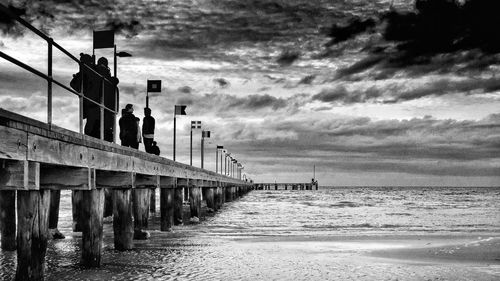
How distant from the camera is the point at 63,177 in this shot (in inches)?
337

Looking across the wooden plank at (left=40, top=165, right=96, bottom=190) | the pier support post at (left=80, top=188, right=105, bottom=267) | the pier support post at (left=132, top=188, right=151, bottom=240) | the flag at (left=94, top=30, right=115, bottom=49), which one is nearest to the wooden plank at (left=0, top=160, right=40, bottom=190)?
the wooden plank at (left=40, top=165, right=96, bottom=190)

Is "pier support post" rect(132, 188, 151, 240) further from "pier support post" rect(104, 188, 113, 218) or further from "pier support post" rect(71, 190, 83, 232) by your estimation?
"pier support post" rect(104, 188, 113, 218)

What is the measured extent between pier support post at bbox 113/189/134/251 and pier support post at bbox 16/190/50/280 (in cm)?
448

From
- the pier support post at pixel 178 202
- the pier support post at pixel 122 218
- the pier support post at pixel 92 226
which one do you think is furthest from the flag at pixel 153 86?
the pier support post at pixel 92 226

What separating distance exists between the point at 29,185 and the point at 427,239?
41.8 ft

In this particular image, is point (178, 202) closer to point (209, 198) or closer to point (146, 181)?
point (146, 181)

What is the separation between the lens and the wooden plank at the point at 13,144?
6248mm

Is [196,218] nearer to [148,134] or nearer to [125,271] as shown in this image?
[148,134]

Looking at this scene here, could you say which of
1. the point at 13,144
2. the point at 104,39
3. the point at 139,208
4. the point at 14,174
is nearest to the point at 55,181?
the point at 14,174

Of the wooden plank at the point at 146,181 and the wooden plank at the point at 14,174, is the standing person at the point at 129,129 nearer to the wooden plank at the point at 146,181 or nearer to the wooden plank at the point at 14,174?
the wooden plank at the point at 146,181

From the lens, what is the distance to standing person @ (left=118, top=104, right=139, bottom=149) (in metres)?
15.2

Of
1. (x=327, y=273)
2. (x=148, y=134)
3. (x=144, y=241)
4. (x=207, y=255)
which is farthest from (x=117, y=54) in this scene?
(x=327, y=273)

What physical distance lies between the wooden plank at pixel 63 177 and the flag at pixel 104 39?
7.90m

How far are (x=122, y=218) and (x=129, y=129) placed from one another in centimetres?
354
